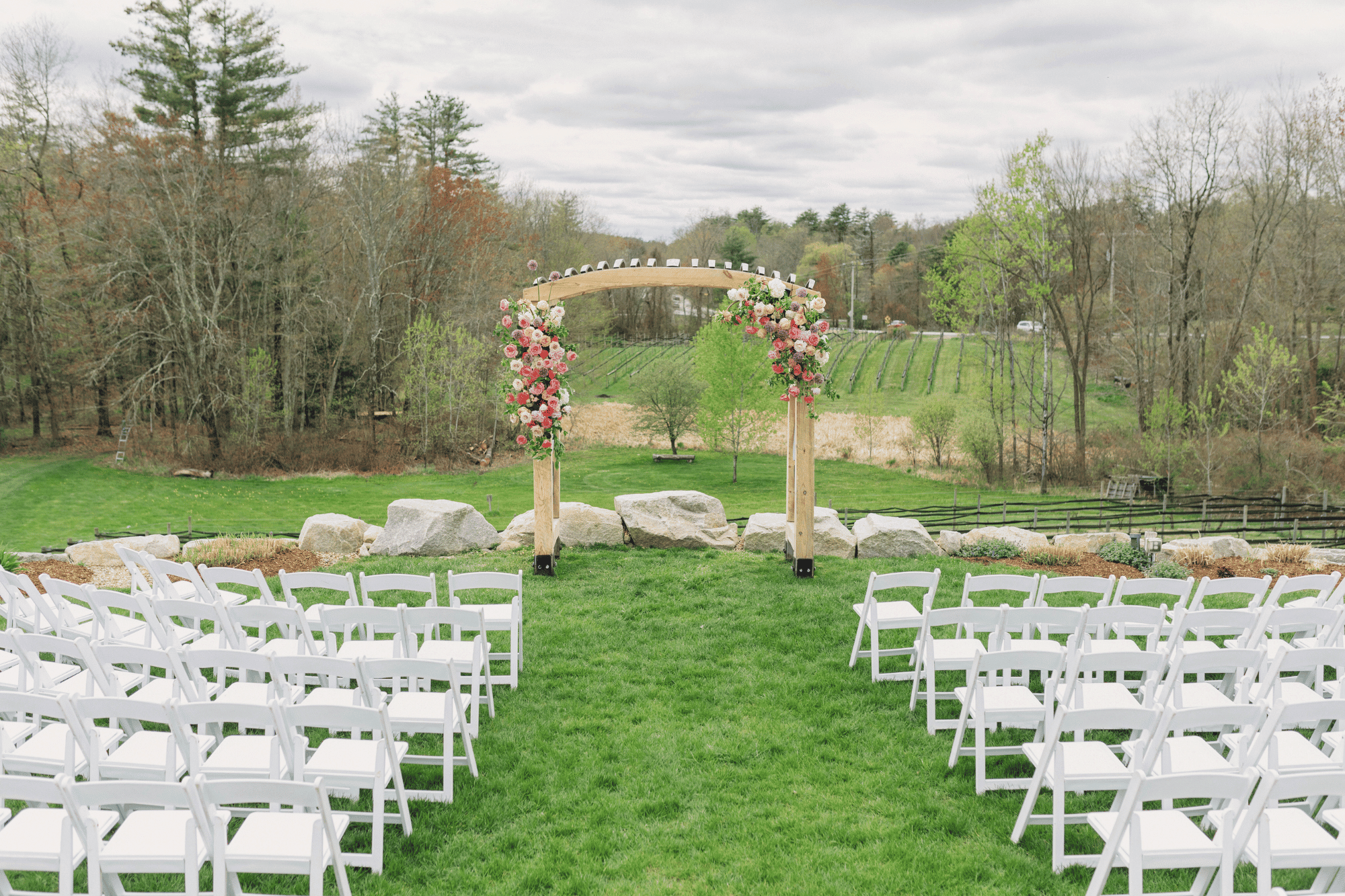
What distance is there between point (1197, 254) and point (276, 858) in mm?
30589

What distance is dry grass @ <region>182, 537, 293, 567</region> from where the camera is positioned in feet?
34.7

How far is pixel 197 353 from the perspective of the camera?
2570cm

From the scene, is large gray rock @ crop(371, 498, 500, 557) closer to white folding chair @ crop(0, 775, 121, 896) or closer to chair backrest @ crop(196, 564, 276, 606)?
chair backrest @ crop(196, 564, 276, 606)

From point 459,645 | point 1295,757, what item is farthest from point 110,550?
point 1295,757

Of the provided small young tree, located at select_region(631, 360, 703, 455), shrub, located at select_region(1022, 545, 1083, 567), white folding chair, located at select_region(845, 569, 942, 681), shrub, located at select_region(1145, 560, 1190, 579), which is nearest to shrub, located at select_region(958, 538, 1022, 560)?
shrub, located at select_region(1022, 545, 1083, 567)

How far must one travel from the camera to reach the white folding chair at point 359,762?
3.89 m

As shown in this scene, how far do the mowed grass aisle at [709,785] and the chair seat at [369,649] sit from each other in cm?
89

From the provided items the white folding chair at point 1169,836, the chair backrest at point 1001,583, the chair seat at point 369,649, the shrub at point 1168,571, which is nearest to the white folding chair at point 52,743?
the chair seat at point 369,649

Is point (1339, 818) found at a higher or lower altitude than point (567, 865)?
higher

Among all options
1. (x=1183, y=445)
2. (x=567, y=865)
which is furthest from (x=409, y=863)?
(x=1183, y=445)

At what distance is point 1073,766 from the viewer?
4250mm

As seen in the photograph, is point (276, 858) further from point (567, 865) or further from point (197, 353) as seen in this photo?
point (197, 353)

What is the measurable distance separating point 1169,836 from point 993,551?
7858 millimetres

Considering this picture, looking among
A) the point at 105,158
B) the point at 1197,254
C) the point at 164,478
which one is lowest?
the point at 164,478
